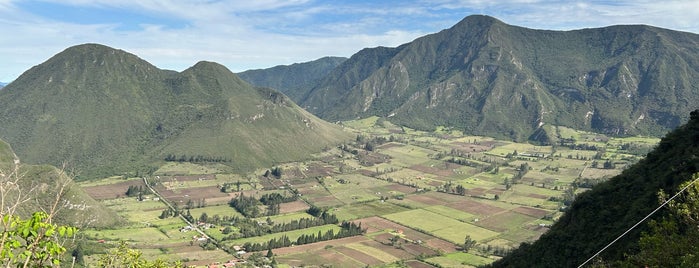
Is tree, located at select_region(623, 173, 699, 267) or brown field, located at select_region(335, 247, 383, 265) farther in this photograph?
brown field, located at select_region(335, 247, 383, 265)

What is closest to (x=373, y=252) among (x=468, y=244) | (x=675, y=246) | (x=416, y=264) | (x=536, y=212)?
(x=416, y=264)

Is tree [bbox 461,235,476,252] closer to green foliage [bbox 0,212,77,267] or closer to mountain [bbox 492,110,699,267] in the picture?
mountain [bbox 492,110,699,267]

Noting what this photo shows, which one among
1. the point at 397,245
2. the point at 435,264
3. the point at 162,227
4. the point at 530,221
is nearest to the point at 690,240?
the point at 435,264

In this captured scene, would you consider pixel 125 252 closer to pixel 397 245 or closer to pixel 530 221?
pixel 397 245

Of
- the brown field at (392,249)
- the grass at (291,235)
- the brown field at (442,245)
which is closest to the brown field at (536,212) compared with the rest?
the brown field at (442,245)

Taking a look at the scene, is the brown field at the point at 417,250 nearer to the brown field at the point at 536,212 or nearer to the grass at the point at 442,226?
the grass at the point at 442,226

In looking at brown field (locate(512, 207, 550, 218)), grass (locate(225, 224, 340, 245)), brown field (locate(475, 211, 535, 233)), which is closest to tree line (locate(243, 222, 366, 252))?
grass (locate(225, 224, 340, 245))

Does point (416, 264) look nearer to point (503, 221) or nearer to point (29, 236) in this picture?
point (503, 221)
